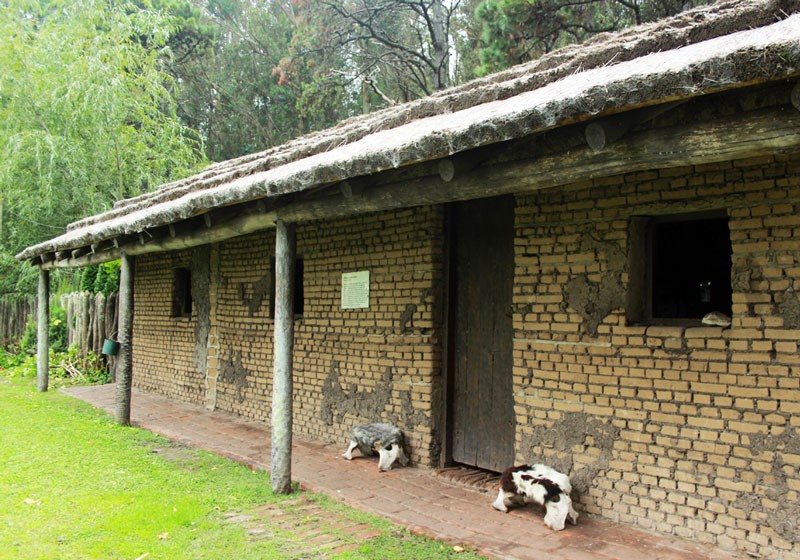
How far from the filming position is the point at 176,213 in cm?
625

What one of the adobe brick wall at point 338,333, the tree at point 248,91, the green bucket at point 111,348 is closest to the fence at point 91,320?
the adobe brick wall at point 338,333

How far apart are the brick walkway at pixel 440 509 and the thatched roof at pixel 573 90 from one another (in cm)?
260

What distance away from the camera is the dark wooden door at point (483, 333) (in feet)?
19.0

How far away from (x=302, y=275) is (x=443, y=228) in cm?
275

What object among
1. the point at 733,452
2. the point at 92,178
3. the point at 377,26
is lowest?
the point at 733,452

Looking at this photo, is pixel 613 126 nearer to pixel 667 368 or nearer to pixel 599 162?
pixel 599 162

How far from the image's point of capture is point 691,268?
572 cm

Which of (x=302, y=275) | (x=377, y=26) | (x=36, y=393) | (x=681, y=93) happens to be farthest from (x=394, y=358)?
(x=377, y=26)

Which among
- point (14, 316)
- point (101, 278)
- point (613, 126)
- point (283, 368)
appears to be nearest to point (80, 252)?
point (101, 278)

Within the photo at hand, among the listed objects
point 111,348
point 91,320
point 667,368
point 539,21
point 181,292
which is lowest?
point 111,348

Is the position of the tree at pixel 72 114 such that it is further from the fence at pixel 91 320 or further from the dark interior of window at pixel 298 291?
the dark interior of window at pixel 298 291

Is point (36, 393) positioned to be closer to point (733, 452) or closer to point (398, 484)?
point (398, 484)

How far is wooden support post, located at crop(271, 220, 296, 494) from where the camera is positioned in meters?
5.33

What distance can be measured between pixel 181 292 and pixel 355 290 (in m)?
5.23
